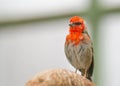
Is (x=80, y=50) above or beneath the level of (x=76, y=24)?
beneath

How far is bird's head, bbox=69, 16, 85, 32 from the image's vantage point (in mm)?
2795

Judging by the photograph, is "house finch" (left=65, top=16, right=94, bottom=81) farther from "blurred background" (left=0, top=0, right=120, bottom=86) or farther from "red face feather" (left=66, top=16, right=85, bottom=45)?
"blurred background" (left=0, top=0, right=120, bottom=86)

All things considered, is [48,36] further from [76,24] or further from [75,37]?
[76,24]

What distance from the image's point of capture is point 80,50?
3115mm

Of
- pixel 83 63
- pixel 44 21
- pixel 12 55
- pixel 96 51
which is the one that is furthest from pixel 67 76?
pixel 12 55

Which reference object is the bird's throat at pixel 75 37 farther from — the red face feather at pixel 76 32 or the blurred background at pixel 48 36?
the blurred background at pixel 48 36

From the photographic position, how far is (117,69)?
4.35 meters

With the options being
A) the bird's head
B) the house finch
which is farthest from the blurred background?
the bird's head

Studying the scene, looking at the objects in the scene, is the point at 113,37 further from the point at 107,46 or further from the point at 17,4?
the point at 17,4

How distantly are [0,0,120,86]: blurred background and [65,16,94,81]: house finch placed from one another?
104 cm

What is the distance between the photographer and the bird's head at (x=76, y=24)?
9.17ft

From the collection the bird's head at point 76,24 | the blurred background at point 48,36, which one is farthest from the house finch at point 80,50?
the blurred background at point 48,36

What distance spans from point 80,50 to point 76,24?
275 millimetres

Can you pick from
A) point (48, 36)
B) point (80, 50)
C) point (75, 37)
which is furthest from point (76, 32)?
point (48, 36)
